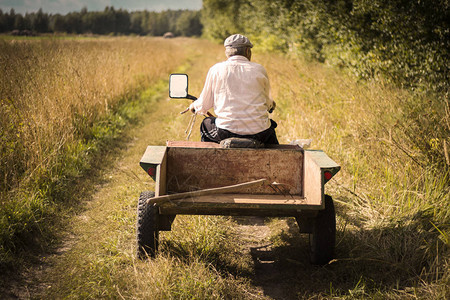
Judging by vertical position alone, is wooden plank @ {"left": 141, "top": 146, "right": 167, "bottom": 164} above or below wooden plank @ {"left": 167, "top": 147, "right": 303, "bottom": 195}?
above

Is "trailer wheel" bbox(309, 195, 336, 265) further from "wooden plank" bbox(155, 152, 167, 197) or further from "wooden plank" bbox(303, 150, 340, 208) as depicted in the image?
"wooden plank" bbox(155, 152, 167, 197)

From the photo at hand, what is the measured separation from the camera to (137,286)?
2.93m

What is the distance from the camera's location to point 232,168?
3.59 m

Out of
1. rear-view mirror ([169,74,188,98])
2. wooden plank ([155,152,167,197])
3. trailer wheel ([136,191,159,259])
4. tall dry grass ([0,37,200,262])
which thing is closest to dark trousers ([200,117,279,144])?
rear-view mirror ([169,74,188,98])

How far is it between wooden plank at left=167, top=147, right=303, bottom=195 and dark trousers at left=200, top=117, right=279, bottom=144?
0.32m

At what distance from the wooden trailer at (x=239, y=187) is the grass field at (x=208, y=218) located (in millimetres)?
294

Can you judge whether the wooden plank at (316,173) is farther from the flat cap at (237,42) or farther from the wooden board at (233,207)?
the flat cap at (237,42)

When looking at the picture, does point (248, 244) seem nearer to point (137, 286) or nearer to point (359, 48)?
point (137, 286)

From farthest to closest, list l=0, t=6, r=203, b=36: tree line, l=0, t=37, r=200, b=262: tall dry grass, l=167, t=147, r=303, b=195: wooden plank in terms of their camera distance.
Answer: l=0, t=6, r=203, b=36: tree line < l=0, t=37, r=200, b=262: tall dry grass < l=167, t=147, r=303, b=195: wooden plank

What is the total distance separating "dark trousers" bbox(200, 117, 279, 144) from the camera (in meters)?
3.80

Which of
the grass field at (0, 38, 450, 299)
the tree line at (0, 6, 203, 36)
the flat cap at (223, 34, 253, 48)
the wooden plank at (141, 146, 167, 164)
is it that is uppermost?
the tree line at (0, 6, 203, 36)

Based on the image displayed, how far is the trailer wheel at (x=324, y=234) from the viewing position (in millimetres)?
3283

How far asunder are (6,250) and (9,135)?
1.76 m

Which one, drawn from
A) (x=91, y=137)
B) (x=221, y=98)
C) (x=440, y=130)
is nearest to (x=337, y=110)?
(x=440, y=130)
